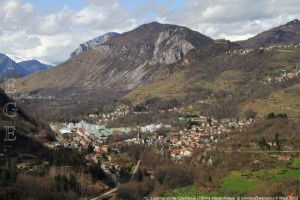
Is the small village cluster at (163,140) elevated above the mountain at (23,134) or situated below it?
below

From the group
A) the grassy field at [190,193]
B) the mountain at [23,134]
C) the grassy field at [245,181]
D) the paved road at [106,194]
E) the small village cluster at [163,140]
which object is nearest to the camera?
the paved road at [106,194]

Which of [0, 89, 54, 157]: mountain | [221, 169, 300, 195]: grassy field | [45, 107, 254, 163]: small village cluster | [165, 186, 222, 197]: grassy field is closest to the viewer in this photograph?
[165, 186, 222, 197]: grassy field

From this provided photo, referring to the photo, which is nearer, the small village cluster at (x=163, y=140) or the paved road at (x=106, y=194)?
the paved road at (x=106, y=194)

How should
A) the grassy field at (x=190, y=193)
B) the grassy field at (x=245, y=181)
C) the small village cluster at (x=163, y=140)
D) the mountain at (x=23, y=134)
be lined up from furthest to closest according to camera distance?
the small village cluster at (x=163, y=140) < the mountain at (x=23, y=134) < the grassy field at (x=245, y=181) < the grassy field at (x=190, y=193)

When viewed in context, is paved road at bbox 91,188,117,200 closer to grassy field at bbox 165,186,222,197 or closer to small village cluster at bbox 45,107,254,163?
grassy field at bbox 165,186,222,197

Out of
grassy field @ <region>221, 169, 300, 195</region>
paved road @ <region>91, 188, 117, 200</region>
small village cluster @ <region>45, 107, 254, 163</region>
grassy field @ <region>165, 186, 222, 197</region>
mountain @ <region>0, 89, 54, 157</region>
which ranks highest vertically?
mountain @ <region>0, 89, 54, 157</region>

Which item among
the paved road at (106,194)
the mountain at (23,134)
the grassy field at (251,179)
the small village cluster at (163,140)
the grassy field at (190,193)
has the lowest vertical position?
the grassy field at (190,193)

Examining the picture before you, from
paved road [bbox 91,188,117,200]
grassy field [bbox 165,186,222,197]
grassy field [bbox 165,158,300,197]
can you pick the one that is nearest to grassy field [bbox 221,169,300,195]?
grassy field [bbox 165,158,300,197]

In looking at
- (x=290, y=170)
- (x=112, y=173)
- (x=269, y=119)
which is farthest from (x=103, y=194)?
(x=269, y=119)

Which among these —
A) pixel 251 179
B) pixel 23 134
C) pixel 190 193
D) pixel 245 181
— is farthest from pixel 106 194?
pixel 23 134

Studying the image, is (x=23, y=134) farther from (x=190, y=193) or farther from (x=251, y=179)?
(x=251, y=179)

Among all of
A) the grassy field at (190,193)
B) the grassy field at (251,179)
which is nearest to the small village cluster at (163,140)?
the grassy field at (251,179)

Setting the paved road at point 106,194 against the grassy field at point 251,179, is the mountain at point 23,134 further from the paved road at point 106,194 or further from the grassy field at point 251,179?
the grassy field at point 251,179
